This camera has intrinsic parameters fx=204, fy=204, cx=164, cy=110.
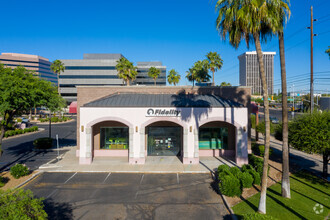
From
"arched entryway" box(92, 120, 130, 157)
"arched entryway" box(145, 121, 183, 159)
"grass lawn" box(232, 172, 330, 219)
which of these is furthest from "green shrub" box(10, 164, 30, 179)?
"grass lawn" box(232, 172, 330, 219)

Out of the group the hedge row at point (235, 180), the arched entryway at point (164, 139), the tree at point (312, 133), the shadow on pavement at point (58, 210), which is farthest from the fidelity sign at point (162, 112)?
the shadow on pavement at point (58, 210)

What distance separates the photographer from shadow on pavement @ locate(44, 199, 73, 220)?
11.2 meters

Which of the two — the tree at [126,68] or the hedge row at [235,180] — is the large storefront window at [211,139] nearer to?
the hedge row at [235,180]

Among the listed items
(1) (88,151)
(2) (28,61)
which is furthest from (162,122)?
(2) (28,61)

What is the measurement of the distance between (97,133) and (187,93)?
1150 centimetres

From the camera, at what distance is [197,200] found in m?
13.4

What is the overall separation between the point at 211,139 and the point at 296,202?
39.1 feet

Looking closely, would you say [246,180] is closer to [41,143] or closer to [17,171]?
[17,171]

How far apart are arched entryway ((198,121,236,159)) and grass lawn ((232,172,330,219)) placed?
332 inches

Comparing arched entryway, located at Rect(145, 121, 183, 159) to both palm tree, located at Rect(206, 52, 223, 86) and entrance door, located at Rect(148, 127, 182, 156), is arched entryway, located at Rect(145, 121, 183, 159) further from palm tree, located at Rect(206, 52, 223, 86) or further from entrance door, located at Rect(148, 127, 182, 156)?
palm tree, located at Rect(206, 52, 223, 86)

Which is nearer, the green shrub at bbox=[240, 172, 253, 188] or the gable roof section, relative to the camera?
the green shrub at bbox=[240, 172, 253, 188]

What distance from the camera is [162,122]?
77.1 ft

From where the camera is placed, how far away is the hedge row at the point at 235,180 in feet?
44.4

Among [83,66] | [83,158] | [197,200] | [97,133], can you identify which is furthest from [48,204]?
[83,66]
